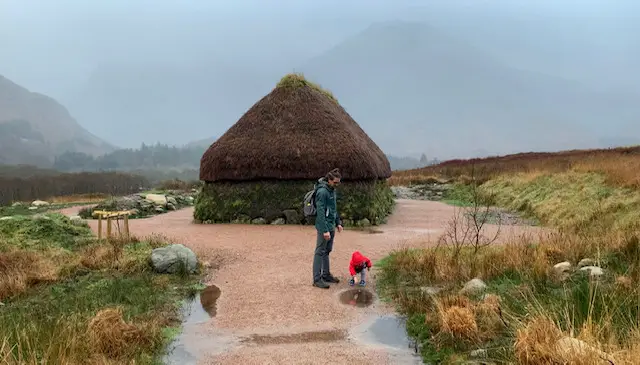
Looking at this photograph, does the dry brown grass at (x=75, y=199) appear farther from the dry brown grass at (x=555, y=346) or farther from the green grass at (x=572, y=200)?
the dry brown grass at (x=555, y=346)

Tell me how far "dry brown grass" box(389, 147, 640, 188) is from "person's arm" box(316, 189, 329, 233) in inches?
220

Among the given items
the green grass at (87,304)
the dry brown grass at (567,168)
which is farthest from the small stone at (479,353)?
the dry brown grass at (567,168)

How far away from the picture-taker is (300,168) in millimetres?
16797

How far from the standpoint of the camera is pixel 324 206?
8.53m

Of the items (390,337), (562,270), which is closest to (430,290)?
(390,337)

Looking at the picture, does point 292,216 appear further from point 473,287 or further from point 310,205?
point 473,287

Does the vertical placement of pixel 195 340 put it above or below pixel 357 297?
below

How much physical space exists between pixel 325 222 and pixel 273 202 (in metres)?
8.68

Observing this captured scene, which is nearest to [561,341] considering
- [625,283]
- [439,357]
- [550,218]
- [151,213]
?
[439,357]

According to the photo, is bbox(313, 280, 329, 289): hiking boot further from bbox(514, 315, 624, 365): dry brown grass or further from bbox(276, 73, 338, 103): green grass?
bbox(276, 73, 338, 103): green grass

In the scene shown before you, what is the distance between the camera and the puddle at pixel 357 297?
25.2 feet

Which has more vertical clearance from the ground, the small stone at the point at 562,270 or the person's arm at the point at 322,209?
the person's arm at the point at 322,209

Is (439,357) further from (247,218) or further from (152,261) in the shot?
(247,218)

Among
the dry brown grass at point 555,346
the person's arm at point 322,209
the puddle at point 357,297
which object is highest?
the person's arm at point 322,209
